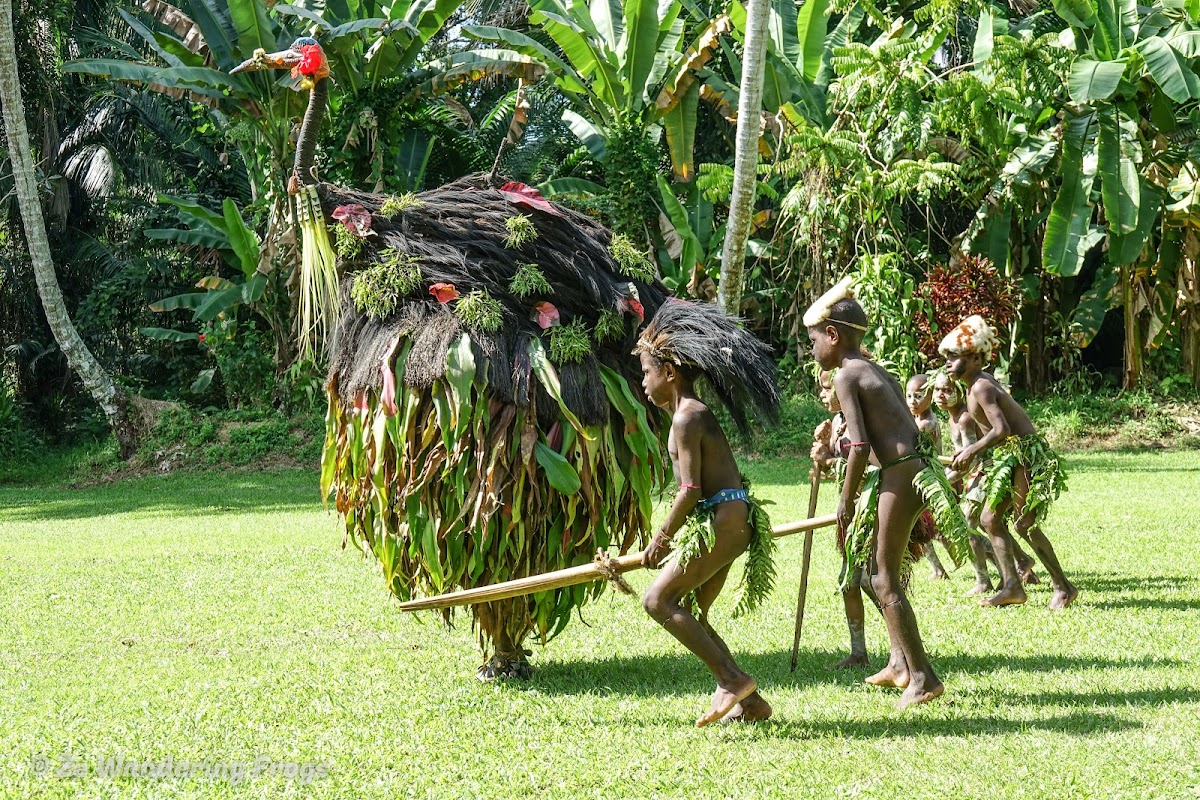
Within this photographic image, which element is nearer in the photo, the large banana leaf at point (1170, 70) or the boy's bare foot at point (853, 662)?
the boy's bare foot at point (853, 662)

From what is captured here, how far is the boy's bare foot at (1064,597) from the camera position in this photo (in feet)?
22.8

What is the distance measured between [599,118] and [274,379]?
6136mm

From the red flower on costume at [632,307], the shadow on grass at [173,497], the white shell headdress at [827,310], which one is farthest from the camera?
the shadow on grass at [173,497]

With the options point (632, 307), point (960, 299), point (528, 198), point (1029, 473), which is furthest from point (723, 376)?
point (960, 299)

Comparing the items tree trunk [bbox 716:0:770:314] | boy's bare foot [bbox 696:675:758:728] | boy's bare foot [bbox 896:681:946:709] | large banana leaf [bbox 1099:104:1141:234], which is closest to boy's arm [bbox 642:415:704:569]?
boy's bare foot [bbox 696:675:758:728]

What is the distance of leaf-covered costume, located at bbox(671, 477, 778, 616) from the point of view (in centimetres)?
471

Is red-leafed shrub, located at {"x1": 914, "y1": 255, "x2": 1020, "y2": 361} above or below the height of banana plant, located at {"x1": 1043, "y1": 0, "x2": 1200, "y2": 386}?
below

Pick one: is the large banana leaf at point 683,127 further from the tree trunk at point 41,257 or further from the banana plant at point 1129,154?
the tree trunk at point 41,257

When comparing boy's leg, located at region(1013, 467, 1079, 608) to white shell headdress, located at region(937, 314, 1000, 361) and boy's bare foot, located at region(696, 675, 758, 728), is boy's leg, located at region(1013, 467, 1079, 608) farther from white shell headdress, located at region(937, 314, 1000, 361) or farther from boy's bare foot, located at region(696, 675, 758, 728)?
boy's bare foot, located at region(696, 675, 758, 728)

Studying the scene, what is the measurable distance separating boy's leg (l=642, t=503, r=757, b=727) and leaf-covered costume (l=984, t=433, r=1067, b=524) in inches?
103

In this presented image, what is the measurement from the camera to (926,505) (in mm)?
5086

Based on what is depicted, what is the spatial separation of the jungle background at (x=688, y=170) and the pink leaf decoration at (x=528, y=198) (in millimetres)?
7301

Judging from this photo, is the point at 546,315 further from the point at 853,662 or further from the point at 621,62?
the point at 621,62

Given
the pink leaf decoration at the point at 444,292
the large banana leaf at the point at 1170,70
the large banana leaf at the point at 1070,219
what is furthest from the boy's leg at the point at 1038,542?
the large banana leaf at the point at 1070,219
